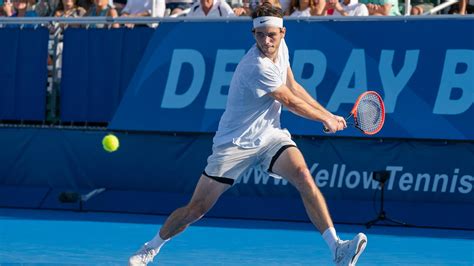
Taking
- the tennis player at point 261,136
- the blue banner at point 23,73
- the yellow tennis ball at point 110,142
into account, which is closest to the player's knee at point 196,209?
the tennis player at point 261,136

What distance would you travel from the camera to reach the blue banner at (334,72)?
12.3 m

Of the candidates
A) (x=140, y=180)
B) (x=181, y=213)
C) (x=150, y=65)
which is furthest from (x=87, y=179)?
(x=181, y=213)

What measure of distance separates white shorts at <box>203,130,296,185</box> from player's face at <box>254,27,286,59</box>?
67 cm

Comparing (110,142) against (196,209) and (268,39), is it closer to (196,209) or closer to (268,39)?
(196,209)

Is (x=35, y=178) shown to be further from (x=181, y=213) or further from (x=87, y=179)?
(x=181, y=213)

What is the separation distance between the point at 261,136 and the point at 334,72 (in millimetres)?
4580

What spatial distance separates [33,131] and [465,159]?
5.81 meters

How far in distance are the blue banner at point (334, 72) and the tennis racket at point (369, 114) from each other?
12.0ft

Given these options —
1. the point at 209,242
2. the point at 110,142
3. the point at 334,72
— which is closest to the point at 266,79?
the point at 209,242

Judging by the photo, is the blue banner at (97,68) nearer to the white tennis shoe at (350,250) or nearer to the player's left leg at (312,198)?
the player's left leg at (312,198)

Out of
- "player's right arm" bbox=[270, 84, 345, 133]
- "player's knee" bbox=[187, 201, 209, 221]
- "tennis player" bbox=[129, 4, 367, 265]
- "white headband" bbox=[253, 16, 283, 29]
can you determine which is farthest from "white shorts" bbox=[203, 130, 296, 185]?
"white headband" bbox=[253, 16, 283, 29]

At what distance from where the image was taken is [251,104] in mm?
8336

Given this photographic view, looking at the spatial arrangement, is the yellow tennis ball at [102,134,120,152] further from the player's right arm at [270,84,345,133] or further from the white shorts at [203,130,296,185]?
the player's right arm at [270,84,345,133]

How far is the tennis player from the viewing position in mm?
8133
